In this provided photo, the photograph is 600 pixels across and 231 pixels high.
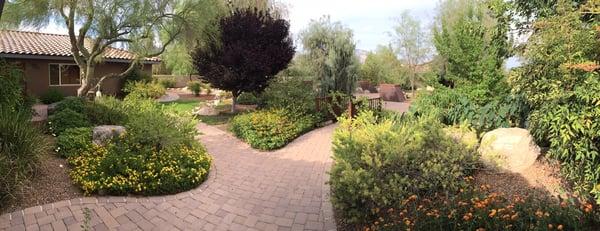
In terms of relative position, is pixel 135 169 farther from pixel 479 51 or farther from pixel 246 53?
pixel 479 51

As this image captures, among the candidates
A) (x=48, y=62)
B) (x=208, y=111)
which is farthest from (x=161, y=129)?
(x=48, y=62)

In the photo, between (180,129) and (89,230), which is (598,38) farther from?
(180,129)

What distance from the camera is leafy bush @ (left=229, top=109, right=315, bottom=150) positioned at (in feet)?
28.1

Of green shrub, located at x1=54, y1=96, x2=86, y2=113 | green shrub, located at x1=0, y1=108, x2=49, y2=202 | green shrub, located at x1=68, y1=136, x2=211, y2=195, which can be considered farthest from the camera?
green shrub, located at x1=54, y1=96, x2=86, y2=113

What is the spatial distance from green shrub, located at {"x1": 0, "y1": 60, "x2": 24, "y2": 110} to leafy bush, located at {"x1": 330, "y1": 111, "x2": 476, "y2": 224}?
5956 millimetres

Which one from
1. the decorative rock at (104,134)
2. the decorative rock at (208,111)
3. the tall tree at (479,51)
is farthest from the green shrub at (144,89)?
the tall tree at (479,51)

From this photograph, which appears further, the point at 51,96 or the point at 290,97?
the point at 51,96

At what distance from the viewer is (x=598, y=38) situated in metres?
4.18

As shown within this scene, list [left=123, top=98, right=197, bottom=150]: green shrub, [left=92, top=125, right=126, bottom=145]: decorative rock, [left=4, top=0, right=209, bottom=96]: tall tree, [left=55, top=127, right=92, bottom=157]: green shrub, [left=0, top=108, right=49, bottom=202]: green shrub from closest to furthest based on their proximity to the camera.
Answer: [left=0, top=108, right=49, bottom=202]: green shrub < [left=55, top=127, right=92, bottom=157]: green shrub < [left=123, top=98, right=197, bottom=150]: green shrub < [left=92, top=125, right=126, bottom=145]: decorative rock < [left=4, top=0, right=209, bottom=96]: tall tree

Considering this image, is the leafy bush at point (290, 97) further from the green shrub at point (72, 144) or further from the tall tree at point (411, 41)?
the tall tree at point (411, 41)

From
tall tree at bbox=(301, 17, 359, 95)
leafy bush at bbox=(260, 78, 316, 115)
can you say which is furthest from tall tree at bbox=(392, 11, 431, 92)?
leafy bush at bbox=(260, 78, 316, 115)

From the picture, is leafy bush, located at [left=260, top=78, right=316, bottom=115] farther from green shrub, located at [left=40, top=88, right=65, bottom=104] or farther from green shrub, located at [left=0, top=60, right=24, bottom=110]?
green shrub, located at [left=40, top=88, right=65, bottom=104]

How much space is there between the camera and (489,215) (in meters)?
3.07

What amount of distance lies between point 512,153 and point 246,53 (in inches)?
318
